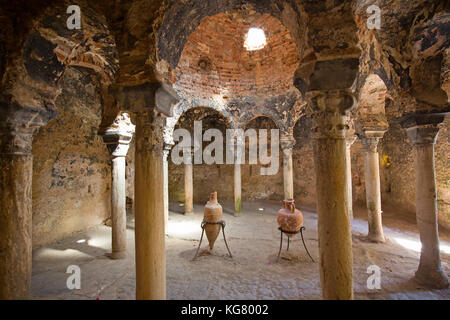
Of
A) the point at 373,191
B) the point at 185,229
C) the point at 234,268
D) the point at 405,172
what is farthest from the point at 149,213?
the point at 405,172

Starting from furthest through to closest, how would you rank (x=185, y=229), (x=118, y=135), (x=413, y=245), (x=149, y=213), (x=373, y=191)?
(x=185, y=229) < (x=373, y=191) < (x=413, y=245) < (x=118, y=135) < (x=149, y=213)

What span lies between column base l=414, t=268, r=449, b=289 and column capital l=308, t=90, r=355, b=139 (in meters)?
3.37

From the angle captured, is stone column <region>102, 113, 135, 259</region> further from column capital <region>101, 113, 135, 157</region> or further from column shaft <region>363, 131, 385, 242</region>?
column shaft <region>363, 131, 385, 242</region>

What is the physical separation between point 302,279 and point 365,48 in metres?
4.80

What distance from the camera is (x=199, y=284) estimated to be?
159 inches

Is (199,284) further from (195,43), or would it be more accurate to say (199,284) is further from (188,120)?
(188,120)

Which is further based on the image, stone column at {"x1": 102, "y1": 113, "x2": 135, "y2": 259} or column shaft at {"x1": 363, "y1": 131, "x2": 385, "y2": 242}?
column shaft at {"x1": 363, "y1": 131, "x2": 385, "y2": 242}

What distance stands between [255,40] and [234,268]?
8.24 metres

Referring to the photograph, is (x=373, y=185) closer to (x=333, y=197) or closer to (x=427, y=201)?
(x=427, y=201)

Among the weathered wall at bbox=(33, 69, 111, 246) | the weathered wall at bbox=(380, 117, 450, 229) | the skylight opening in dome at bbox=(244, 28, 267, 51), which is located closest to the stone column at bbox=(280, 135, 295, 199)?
the skylight opening in dome at bbox=(244, 28, 267, 51)

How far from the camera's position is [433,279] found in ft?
12.5

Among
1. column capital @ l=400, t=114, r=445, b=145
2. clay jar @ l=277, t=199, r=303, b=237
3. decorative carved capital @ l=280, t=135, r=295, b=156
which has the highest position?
decorative carved capital @ l=280, t=135, r=295, b=156

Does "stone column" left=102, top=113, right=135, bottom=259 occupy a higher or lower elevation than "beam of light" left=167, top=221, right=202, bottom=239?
higher

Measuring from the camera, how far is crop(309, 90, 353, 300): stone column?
2.47 metres
